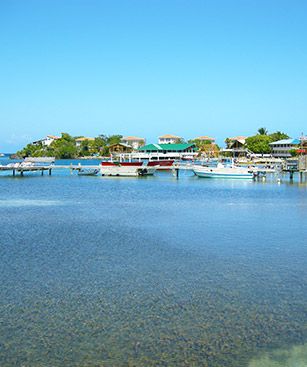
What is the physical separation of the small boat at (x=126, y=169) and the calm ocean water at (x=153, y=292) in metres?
43.2

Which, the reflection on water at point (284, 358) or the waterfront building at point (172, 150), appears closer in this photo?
the reflection on water at point (284, 358)

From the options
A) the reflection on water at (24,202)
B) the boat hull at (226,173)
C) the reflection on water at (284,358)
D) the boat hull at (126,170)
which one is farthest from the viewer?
the boat hull at (126,170)

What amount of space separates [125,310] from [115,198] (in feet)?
93.5

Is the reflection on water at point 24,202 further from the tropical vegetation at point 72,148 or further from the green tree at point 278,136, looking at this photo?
the tropical vegetation at point 72,148

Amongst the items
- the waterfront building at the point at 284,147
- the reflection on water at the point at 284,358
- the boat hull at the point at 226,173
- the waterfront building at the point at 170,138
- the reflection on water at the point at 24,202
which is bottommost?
the reflection on water at the point at 284,358

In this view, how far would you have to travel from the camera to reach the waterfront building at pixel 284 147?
120 metres

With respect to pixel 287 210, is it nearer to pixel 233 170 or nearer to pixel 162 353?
pixel 162 353

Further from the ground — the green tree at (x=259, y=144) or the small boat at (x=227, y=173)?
the green tree at (x=259, y=144)

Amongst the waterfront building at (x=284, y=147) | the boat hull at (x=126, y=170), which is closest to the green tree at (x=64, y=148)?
the waterfront building at (x=284, y=147)

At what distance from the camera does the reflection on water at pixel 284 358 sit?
28.7 feet

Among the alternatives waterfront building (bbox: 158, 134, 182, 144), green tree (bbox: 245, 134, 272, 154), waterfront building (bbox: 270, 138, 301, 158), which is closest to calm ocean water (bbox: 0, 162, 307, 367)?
waterfront building (bbox: 270, 138, 301, 158)

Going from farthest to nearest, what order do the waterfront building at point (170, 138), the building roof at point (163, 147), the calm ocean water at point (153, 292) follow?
the waterfront building at point (170, 138) < the building roof at point (163, 147) < the calm ocean water at point (153, 292)

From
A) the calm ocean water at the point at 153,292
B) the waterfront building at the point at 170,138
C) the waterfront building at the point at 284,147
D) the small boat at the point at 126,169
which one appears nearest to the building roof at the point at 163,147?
the waterfront building at the point at 284,147

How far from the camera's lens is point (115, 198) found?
131 ft
